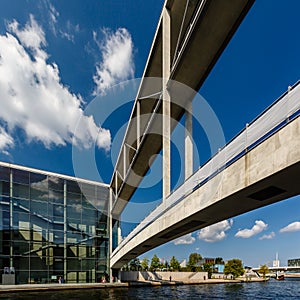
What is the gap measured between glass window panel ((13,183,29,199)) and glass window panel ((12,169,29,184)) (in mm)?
395

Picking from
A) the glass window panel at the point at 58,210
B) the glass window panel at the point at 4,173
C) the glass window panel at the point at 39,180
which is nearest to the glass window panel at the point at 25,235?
the glass window panel at the point at 58,210

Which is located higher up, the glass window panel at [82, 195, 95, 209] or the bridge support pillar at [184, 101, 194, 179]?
the bridge support pillar at [184, 101, 194, 179]

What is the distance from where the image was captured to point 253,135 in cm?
754

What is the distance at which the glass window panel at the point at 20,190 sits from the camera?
29948 mm

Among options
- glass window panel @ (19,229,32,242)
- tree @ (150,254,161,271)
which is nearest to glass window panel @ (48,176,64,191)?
glass window panel @ (19,229,32,242)

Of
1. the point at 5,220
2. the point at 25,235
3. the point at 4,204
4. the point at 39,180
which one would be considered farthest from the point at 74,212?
the point at 4,204

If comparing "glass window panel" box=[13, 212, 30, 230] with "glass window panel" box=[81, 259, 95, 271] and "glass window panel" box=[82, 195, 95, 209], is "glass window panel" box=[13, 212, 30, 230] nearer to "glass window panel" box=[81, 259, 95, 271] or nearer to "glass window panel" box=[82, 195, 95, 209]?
"glass window panel" box=[82, 195, 95, 209]

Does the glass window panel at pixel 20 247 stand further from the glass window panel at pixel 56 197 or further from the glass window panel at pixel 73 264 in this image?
the glass window panel at pixel 56 197

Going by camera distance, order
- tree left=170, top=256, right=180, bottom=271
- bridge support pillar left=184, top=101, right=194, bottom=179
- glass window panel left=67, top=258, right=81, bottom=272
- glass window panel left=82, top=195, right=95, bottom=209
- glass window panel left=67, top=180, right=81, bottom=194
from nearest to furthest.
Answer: bridge support pillar left=184, top=101, right=194, bottom=179 < glass window panel left=67, top=258, right=81, bottom=272 < glass window panel left=67, top=180, right=81, bottom=194 < glass window panel left=82, top=195, right=95, bottom=209 < tree left=170, top=256, right=180, bottom=271

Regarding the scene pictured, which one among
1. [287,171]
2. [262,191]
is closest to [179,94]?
[262,191]

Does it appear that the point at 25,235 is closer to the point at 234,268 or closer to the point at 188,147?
the point at 188,147

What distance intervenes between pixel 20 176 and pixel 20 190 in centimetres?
137

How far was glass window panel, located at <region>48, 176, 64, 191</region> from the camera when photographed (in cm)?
3264

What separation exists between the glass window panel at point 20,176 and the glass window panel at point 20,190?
395 millimetres
